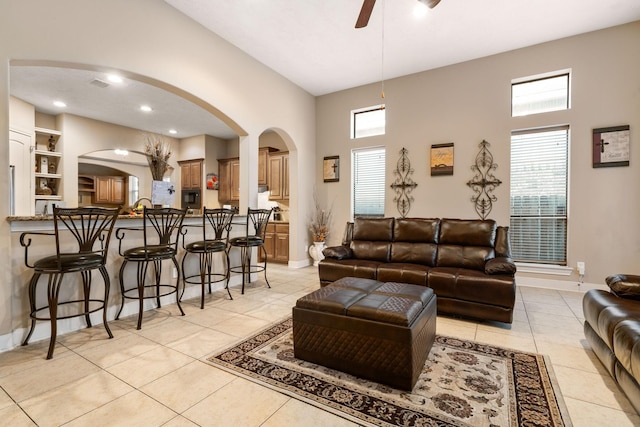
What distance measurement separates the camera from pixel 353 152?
5746 millimetres

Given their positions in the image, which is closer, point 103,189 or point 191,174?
point 191,174

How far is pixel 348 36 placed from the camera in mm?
4020

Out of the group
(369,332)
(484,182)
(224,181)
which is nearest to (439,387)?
(369,332)

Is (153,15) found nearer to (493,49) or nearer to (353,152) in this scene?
(353,152)

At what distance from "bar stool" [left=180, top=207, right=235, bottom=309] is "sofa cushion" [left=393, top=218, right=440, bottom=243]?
2.20 m

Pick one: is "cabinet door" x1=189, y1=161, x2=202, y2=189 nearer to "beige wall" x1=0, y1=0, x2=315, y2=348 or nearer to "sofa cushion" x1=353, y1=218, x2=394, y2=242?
"beige wall" x1=0, y1=0, x2=315, y2=348

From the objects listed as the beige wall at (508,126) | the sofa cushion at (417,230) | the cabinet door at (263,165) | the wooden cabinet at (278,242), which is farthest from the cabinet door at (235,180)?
the sofa cushion at (417,230)

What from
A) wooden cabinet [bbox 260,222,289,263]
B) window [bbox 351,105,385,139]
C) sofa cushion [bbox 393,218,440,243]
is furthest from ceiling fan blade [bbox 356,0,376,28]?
wooden cabinet [bbox 260,222,289,263]

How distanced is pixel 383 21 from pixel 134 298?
4.24 meters

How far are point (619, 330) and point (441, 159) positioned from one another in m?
3.54

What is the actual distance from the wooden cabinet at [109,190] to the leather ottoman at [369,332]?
8.91 metres

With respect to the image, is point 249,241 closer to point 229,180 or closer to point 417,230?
point 417,230

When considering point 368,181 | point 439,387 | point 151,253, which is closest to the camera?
point 439,387

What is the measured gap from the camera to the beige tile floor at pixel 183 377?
157 centimetres
